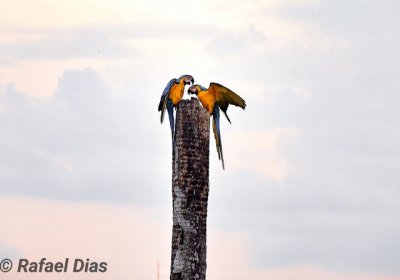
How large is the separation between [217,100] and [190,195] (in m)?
2.30

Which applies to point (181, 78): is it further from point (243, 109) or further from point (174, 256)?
point (174, 256)

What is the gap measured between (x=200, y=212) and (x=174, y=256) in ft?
3.44

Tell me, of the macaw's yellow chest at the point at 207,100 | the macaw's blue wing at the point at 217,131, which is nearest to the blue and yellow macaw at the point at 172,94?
the macaw's yellow chest at the point at 207,100

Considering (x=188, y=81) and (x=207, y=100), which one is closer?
(x=207, y=100)

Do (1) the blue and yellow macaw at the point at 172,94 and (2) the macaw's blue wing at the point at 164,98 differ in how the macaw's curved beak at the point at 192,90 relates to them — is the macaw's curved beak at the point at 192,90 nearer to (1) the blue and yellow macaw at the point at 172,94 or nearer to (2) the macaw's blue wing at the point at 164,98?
(1) the blue and yellow macaw at the point at 172,94

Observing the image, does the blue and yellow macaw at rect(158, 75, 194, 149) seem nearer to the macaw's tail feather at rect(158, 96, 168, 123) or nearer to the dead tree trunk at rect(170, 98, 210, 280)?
the macaw's tail feather at rect(158, 96, 168, 123)

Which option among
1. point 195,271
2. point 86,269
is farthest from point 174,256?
point 86,269

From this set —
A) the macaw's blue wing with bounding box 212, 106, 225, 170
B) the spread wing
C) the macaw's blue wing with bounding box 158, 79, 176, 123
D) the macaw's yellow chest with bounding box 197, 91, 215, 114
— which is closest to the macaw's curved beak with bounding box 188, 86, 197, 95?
the macaw's yellow chest with bounding box 197, 91, 215, 114

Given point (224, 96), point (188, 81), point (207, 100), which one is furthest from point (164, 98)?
point (224, 96)

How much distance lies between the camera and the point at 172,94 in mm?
22609

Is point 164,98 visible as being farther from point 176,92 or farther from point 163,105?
point 176,92

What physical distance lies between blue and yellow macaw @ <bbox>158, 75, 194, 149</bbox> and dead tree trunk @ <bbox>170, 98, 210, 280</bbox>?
0.66 meters

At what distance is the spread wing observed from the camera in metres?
22.7

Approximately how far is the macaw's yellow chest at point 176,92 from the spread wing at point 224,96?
A: 599 mm
